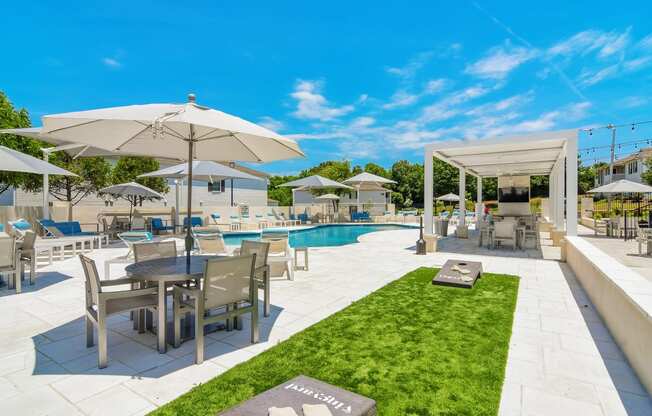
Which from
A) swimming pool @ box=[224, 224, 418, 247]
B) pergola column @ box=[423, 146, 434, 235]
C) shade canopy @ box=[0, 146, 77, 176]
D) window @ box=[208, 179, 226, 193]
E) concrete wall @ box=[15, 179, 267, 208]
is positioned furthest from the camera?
window @ box=[208, 179, 226, 193]

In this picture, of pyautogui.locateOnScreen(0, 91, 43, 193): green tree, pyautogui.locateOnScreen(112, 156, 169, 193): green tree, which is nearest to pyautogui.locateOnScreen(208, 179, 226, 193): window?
pyautogui.locateOnScreen(112, 156, 169, 193): green tree

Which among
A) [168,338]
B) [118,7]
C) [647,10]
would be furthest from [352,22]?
[168,338]

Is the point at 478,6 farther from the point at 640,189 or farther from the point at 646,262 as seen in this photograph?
the point at 646,262

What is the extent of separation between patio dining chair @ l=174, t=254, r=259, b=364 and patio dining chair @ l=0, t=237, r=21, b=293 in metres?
3.75

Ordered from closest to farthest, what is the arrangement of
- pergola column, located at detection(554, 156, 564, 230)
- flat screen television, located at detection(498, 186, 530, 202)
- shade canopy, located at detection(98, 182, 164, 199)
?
1. pergola column, located at detection(554, 156, 564, 230)
2. shade canopy, located at detection(98, 182, 164, 199)
3. flat screen television, located at detection(498, 186, 530, 202)

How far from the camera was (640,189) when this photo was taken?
1217 cm

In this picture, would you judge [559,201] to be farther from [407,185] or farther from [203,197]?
[407,185]

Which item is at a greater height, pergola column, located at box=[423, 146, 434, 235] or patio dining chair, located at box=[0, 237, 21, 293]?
pergola column, located at box=[423, 146, 434, 235]

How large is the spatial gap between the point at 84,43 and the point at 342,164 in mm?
29394

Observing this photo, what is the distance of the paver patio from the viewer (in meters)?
2.39

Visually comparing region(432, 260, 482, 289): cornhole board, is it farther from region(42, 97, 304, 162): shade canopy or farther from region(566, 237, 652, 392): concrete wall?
region(42, 97, 304, 162): shade canopy

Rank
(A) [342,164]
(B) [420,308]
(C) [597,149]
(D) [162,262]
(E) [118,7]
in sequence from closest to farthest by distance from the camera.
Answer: (D) [162,262] → (B) [420,308] → (E) [118,7] → (C) [597,149] → (A) [342,164]

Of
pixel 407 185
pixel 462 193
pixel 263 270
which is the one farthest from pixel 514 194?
pixel 407 185

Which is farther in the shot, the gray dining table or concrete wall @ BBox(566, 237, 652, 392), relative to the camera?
the gray dining table
